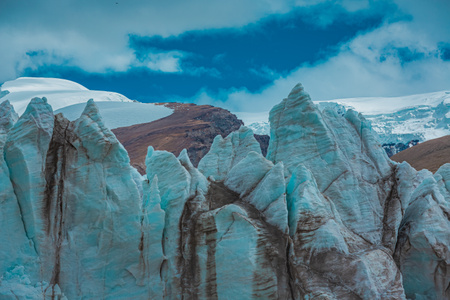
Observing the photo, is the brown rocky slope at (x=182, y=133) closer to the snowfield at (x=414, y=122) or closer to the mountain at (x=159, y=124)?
the mountain at (x=159, y=124)

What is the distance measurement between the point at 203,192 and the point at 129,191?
14.0 ft

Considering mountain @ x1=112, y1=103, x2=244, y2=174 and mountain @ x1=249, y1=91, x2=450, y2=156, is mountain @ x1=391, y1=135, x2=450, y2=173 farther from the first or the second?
mountain @ x1=112, y1=103, x2=244, y2=174

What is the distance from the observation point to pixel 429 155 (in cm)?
11312

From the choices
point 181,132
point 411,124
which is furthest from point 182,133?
point 411,124

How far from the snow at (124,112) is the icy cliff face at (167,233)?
141798 millimetres

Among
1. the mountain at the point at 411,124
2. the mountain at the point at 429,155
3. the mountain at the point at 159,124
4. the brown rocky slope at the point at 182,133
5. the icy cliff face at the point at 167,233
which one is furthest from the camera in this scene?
the mountain at the point at 411,124

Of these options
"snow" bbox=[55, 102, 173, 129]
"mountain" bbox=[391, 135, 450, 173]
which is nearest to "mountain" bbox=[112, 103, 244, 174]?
"snow" bbox=[55, 102, 173, 129]

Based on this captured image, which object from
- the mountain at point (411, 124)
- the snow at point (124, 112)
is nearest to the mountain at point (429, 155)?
the mountain at point (411, 124)

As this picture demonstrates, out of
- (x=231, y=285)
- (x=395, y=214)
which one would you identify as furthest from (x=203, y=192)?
(x=395, y=214)

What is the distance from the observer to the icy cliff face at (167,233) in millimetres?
17438

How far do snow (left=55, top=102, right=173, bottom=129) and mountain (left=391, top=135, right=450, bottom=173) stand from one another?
3846 inches

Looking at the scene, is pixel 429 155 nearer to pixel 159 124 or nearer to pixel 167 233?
pixel 159 124

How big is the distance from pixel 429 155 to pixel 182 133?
73423 millimetres

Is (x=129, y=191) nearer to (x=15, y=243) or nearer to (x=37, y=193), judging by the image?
(x=37, y=193)
